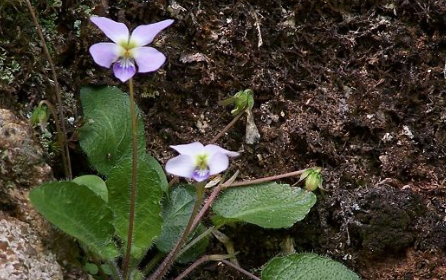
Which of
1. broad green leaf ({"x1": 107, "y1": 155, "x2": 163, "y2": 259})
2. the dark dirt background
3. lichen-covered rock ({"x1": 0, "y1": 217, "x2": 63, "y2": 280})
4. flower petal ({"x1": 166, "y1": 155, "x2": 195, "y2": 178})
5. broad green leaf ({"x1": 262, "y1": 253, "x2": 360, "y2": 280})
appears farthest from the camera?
the dark dirt background

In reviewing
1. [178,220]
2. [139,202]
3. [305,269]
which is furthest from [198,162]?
[305,269]

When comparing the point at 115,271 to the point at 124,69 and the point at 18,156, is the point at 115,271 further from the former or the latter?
the point at 124,69

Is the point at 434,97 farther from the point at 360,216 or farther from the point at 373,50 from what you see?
the point at 360,216

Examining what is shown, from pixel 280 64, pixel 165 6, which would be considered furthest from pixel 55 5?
pixel 280 64

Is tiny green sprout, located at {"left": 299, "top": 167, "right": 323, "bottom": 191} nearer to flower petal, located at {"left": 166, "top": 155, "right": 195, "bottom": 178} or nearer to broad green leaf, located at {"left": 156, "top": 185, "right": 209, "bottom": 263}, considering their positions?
broad green leaf, located at {"left": 156, "top": 185, "right": 209, "bottom": 263}

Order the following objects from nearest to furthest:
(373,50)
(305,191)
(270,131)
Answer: (305,191), (270,131), (373,50)

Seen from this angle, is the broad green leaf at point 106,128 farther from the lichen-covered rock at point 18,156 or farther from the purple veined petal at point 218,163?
the purple veined petal at point 218,163

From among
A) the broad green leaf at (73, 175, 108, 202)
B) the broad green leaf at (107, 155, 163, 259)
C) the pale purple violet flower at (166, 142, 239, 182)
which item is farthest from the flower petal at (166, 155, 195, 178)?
the broad green leaf at (73, 175, 108, 202)

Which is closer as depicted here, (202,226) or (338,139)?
(202,226)
